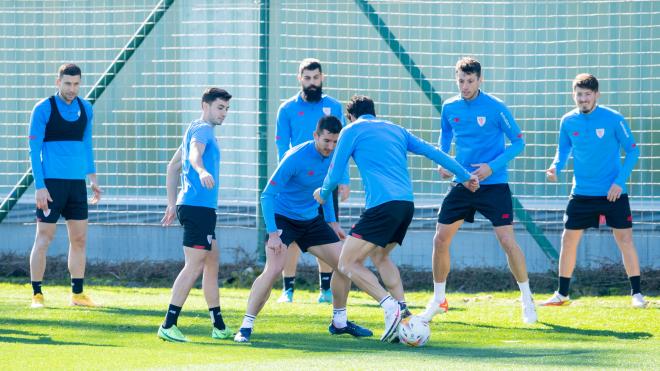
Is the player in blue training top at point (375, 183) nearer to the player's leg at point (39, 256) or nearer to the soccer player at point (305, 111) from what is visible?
the soccer player at point (305, 111)

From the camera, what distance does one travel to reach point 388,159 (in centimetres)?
883

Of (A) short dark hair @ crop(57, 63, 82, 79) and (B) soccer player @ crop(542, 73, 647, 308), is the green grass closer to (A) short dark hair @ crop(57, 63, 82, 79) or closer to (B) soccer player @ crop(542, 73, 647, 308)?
(B) soccer player @ crop(542, 73, 647, 308)

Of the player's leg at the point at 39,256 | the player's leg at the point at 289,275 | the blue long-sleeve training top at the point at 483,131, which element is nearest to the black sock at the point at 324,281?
the player's leg at the point at 289,275

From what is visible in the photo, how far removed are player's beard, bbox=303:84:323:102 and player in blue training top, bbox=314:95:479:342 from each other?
79.1 inches

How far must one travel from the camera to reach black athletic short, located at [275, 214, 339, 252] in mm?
9156

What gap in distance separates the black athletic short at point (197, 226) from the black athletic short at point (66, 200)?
90.5 inches

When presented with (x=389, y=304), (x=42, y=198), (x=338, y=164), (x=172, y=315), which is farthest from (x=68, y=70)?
(x=389, y=304)

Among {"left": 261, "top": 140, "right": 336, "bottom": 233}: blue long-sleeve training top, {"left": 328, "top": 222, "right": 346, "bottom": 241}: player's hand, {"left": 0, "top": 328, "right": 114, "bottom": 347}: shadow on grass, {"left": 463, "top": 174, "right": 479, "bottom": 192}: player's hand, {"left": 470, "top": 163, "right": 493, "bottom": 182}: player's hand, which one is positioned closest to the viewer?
{"left": 0, "top": 328, "right": 114, "bottom": 347}: shadow on grass

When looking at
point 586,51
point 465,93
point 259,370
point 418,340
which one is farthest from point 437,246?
point 586,51

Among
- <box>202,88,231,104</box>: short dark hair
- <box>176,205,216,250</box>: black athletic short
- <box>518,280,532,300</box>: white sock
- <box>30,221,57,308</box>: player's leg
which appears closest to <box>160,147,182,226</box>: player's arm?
<box>176,205,216,250</box>: black athletic short

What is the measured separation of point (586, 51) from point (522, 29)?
2.39ft

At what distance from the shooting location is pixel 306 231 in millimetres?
9219

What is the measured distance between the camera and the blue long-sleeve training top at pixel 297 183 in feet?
29.5

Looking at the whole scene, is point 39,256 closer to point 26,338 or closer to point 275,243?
point 26,338
